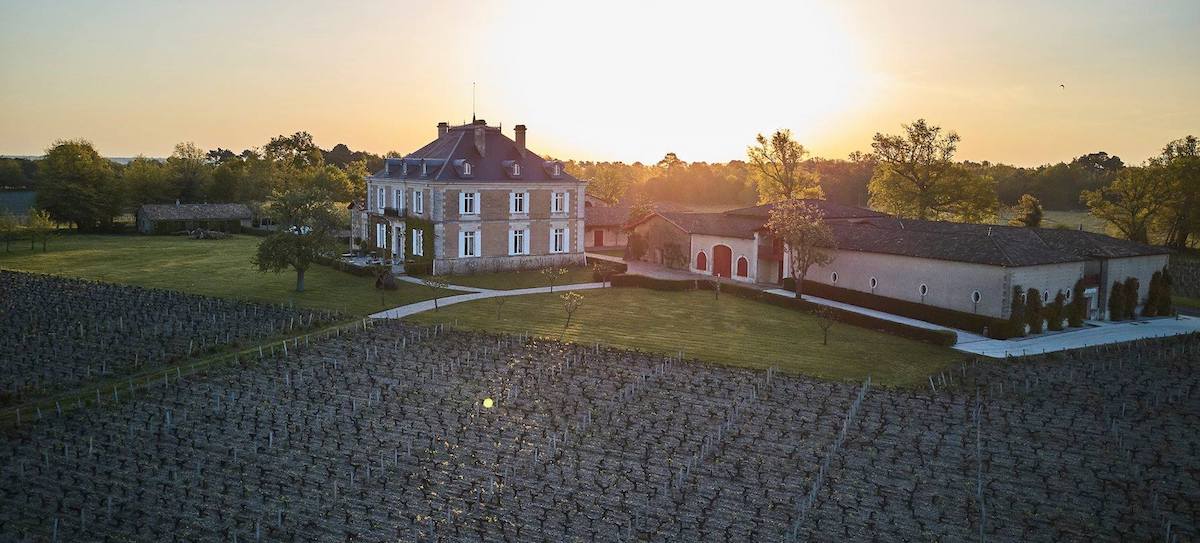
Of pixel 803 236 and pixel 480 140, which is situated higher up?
pixel 480 140

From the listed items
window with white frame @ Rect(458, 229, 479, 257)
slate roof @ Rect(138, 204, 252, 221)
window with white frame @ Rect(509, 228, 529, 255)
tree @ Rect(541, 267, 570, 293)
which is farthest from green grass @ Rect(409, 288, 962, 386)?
slate roof @ Rect(138, 204, 252, 221)

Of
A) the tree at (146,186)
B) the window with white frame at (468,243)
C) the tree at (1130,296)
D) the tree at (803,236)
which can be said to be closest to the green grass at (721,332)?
the tree at (803,236)

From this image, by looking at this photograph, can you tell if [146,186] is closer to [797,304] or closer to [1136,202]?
[797,304]

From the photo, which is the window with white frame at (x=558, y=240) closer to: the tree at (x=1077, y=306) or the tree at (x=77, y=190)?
the tree at (x=1077, y=306)

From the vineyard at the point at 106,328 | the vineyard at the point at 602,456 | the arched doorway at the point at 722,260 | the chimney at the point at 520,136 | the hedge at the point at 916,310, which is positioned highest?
the chimney at the point at 520,136

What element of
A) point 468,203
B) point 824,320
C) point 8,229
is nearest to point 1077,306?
point 824,320

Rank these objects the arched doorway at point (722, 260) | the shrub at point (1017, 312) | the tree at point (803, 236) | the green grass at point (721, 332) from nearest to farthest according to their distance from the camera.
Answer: the green grass at point (721, 332), the shrub at point (1017, 312), the tree at point (803, 236), the arched doorway at point (722, 260)

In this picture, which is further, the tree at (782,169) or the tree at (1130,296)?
the tree at (782,169)
